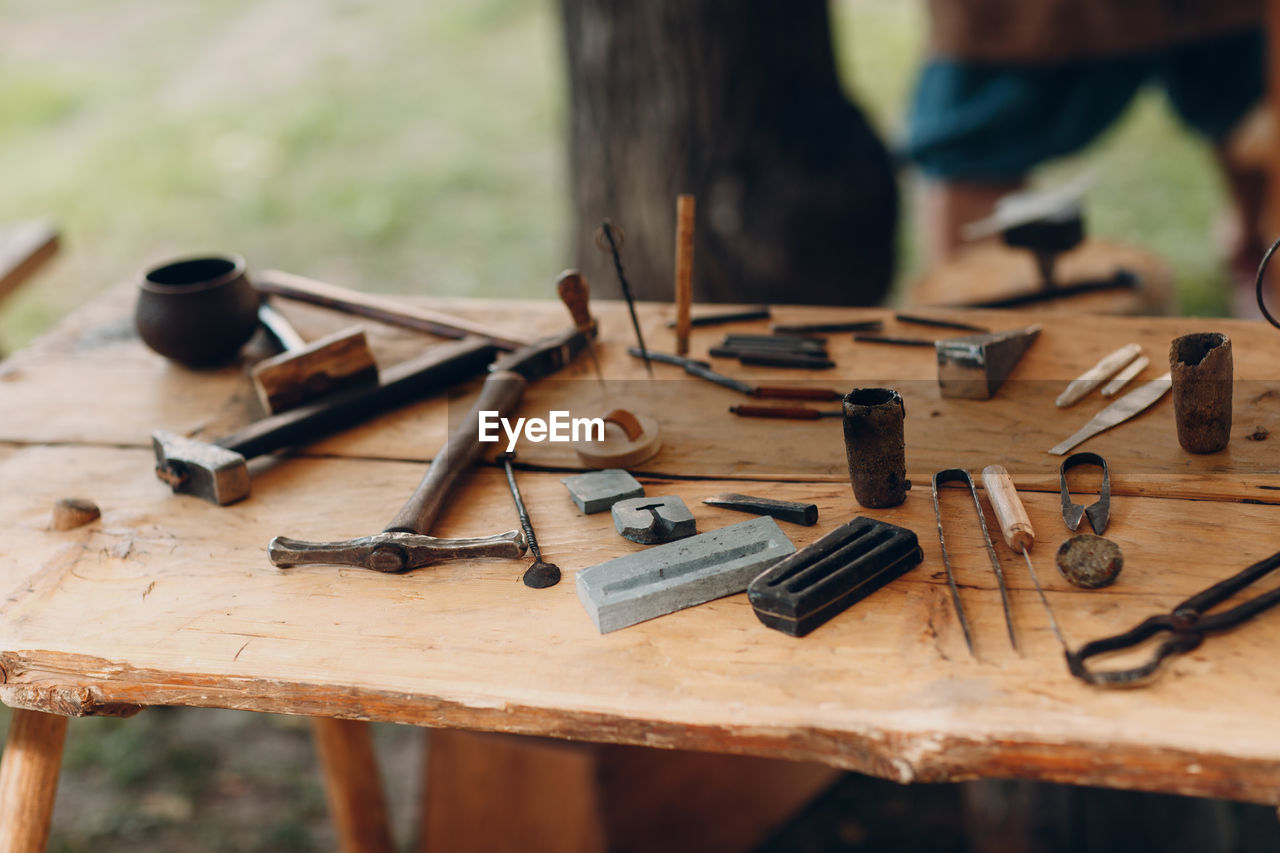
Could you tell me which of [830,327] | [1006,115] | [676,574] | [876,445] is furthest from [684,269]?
[1006,115]

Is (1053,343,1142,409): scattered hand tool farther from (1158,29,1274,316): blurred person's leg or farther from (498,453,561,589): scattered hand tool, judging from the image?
(1158,29,1274,316): blurred person's leg

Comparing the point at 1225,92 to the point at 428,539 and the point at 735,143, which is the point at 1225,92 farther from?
the point at 428,539

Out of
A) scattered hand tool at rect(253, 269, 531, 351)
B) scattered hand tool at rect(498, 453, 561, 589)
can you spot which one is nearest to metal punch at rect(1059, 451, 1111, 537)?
scattered hand tool at rect(498, 453, 561, 589)

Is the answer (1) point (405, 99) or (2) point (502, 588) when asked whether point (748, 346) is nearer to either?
(2) point (502, 588)

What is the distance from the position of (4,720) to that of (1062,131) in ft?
11.7

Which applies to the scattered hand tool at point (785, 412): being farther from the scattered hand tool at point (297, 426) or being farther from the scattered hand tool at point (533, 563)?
the scattered hand tool at point (297, 426)

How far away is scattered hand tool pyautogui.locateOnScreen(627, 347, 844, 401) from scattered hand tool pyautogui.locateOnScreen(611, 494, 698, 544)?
356 mm

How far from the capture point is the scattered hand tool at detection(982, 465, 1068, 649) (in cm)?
125

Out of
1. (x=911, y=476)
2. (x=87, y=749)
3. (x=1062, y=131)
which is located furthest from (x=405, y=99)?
(x=911, y=476)

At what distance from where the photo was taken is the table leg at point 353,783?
7.00 feet

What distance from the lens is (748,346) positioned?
1.82m

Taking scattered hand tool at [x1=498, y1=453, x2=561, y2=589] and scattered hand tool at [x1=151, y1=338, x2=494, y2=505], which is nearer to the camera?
scattered hand tool at [x1=498, y1=453, x2=561, y2=589]

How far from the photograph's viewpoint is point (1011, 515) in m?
1.29

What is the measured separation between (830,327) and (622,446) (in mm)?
520
